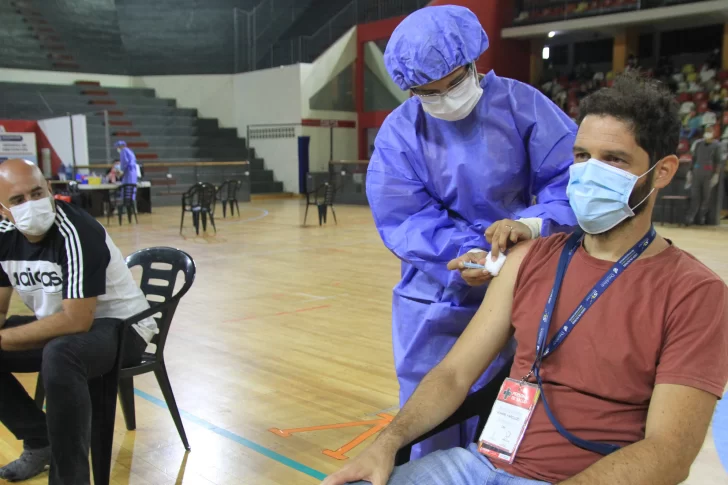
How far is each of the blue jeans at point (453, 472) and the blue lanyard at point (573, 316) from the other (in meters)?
0.11

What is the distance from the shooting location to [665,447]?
108cm

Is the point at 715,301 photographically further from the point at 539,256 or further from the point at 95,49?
the point at 95,49

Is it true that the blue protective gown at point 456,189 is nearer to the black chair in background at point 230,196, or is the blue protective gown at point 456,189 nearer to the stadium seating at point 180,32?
the black chair in background at point 230,196

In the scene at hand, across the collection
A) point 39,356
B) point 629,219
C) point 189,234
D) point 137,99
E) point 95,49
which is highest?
point 95,49

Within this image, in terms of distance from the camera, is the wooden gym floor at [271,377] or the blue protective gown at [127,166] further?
the blue protective gown at [127,166]

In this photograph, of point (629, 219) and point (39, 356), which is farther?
point (39, 356)

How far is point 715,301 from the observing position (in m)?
1.12

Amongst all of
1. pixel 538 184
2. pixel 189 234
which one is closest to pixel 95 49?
pixel 189 234

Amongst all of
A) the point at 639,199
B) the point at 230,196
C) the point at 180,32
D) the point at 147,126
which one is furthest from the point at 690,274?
the point at 180,32

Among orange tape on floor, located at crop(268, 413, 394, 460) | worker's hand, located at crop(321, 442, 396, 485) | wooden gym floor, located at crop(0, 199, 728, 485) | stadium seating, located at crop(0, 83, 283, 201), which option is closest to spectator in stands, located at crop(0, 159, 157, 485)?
wooden gym floor, located at crop(0, 199, 728, 485)

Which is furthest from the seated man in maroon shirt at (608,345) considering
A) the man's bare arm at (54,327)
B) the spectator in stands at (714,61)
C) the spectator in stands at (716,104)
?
the spectator in stands at (714,61)

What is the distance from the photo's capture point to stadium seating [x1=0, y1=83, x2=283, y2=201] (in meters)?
15.7

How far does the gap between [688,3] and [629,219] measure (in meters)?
13.8

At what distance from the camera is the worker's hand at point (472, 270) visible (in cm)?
140
